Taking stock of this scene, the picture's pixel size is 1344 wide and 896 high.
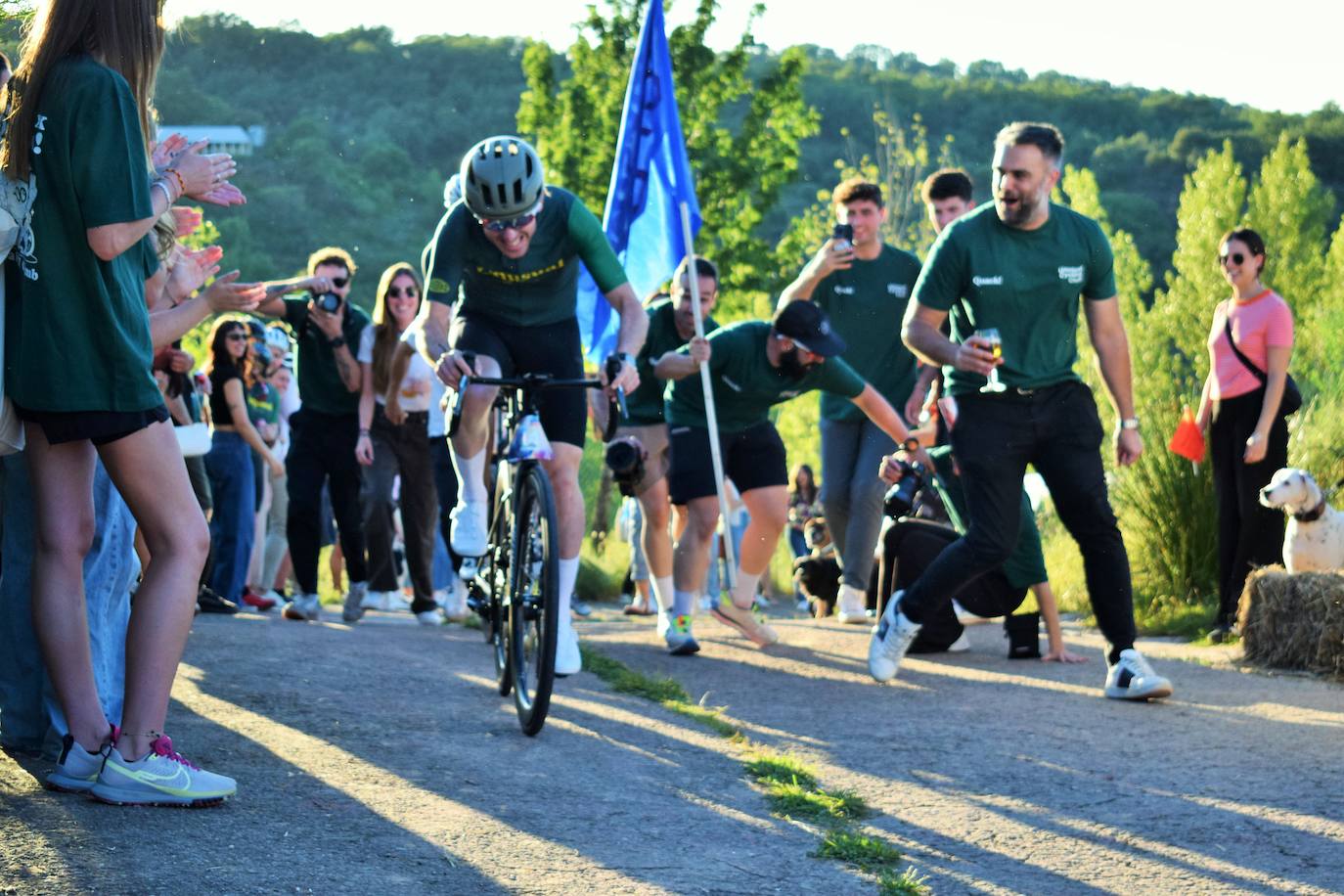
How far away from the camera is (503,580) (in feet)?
22.0

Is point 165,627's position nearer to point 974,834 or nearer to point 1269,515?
point 974,834

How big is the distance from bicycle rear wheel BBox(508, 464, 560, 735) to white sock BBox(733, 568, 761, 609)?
10.0ft

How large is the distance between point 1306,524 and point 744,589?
115 inches

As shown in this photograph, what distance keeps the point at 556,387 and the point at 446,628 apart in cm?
429

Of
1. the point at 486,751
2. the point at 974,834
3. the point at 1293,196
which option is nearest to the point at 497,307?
the point at 486,751

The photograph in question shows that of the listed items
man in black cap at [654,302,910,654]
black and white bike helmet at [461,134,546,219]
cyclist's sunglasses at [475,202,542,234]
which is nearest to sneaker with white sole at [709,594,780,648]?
man in black cap at [654,302,910,654]

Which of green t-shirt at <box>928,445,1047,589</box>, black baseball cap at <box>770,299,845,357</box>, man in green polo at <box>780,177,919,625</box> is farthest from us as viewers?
man in green polo at <box>780,177,919,625</box>

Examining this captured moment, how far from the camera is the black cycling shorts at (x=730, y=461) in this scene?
30.7ft

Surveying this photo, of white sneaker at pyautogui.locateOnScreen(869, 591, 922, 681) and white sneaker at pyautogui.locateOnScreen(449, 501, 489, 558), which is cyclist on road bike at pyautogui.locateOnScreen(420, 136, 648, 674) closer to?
white sneaker at pyautogui.locateOnScreen(449, 501, 489, 558)

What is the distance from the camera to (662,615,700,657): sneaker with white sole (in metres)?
9.10

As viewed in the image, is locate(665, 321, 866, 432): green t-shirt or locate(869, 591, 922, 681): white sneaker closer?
locate(869, 591, 922, 681): white sneaker

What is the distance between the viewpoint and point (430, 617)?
37.0 feet

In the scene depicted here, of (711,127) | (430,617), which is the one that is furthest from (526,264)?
(711,127)

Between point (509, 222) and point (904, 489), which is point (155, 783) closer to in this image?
point (509, 222)
